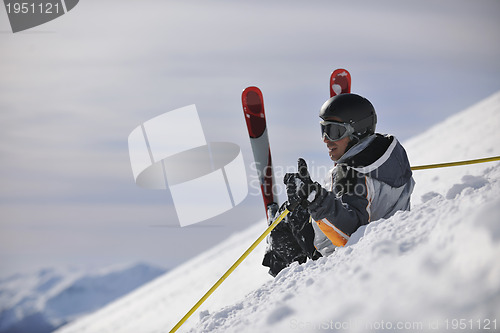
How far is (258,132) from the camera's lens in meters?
6.14

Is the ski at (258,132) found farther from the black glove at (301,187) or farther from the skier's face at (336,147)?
the black glove at (301,187)

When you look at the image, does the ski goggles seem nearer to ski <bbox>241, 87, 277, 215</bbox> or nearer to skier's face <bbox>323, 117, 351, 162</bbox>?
skier's face <bbox>323, 117, 351, 162</bbox>

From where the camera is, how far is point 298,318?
105 inches

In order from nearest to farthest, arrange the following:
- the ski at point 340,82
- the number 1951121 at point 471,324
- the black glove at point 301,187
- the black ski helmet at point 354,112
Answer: the number 1951121 at point 471,324 < the black glove at point 301,187 < the black ski helmet at point 354,112 < the ski at point 340,82

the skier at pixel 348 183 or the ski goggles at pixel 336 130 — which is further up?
the ski goggles at pixel 336 130

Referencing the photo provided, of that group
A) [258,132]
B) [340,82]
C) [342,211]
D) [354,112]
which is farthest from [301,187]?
[340,82]

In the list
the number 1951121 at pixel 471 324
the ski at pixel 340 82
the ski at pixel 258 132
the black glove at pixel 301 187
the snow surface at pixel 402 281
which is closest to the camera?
the number 1951121 at pixel 471 324

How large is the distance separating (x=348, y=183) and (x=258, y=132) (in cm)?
237

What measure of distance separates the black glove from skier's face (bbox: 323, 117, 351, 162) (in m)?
0.64

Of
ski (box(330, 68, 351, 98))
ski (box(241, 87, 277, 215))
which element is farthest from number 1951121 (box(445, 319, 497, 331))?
ski (box(330, 68, 351, 98))

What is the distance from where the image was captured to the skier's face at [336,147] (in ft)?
14.3

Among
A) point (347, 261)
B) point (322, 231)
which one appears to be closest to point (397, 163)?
point (322, 231)

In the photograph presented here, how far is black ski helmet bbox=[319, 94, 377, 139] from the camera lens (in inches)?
169

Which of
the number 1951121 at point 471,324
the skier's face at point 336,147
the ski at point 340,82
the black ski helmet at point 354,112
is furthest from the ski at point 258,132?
the number 1951121 at point 471,324
